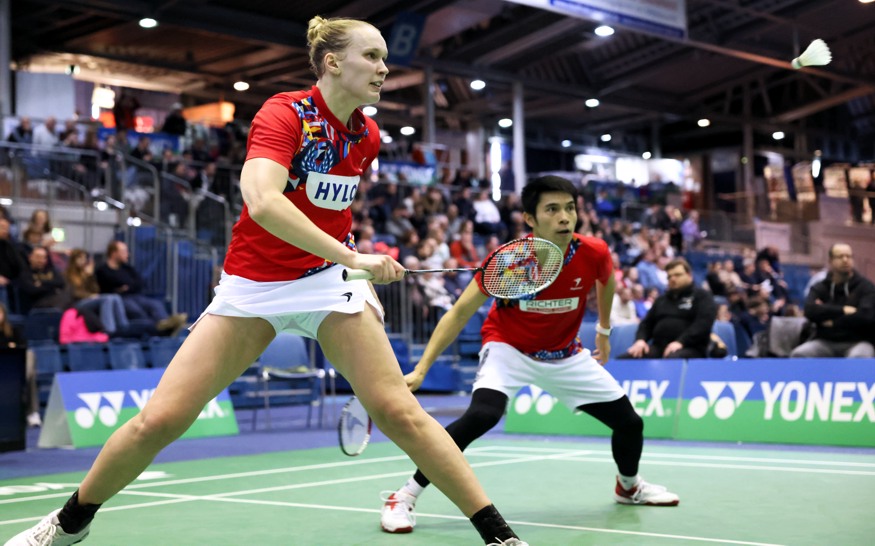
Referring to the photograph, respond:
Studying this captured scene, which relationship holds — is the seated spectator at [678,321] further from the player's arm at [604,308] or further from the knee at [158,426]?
the knee at [158,426]

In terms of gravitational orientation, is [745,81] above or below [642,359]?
above

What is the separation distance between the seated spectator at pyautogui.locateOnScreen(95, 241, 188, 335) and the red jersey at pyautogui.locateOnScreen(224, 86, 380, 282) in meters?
9.63

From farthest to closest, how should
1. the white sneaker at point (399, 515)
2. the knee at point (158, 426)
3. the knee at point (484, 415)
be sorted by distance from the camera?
the knee at point (484, 415) → the white sneaker at point (399, 515) → the knee at point (158, 426)

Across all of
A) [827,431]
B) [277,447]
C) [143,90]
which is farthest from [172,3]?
[827,431]

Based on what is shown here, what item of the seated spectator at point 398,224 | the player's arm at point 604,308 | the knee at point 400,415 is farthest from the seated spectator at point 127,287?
the knee at point 400,415

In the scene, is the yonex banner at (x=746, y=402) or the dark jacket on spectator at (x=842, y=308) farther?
the dark jacket on spectator at (x=842, y=308)


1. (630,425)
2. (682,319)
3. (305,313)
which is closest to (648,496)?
(630,425)

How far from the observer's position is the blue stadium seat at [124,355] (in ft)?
39.8

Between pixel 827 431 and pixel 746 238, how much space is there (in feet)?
76.1

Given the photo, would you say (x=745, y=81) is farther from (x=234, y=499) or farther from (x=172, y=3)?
(x=234, y=499)

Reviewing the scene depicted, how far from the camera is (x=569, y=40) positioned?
86.2 ft

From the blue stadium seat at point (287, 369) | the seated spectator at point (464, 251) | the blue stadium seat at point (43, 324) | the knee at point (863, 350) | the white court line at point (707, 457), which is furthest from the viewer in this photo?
the seated spectator at point (464, 251)

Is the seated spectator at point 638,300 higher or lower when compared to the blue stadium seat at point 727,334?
higher

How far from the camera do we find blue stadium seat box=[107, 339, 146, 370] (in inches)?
477
